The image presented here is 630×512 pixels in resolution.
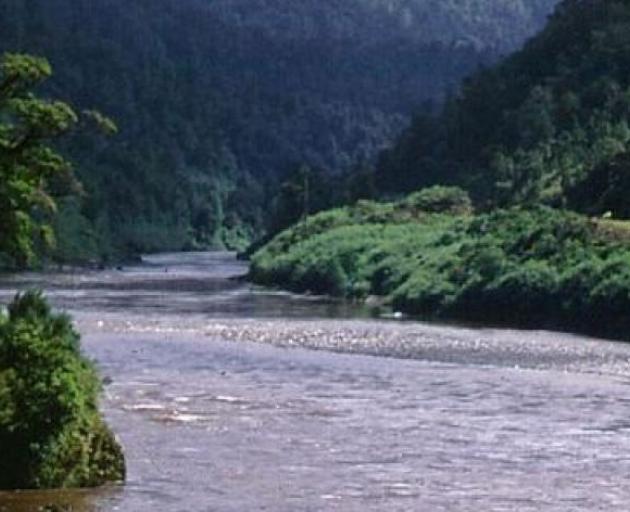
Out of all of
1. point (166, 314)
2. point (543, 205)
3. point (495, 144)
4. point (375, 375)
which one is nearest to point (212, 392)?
point (375, 375)

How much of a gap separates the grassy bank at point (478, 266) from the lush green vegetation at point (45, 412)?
2060 inches

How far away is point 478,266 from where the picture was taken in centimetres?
11019

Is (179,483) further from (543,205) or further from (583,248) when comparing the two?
(543,205)

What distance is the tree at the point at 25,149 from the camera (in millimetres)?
44531

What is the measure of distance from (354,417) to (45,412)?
1641 centimetres

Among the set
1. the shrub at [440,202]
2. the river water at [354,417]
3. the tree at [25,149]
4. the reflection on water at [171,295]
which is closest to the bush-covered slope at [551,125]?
the shrub at [440,202]

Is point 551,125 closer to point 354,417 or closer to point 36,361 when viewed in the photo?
point 354,417

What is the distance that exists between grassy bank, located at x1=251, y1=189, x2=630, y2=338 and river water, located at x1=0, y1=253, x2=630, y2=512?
6483mm

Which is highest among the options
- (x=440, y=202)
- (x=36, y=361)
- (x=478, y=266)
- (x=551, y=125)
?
(x=551, y=125)

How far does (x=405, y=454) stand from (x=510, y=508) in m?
7.48

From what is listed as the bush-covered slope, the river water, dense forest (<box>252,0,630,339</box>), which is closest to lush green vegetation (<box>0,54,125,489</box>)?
the river water

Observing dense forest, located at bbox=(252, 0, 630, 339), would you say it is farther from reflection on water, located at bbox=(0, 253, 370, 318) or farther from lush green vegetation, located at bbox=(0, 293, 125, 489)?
lush green vegetation, located at bbox=(0, 293, 125, 489)

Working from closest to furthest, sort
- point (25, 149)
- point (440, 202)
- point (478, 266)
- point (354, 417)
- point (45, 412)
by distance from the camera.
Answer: point (45, 412)
point (25, 149)
point (354, 417)
point (478, 266)
point (440, 202)

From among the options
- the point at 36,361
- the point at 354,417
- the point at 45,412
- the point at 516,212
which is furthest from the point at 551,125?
the point at 45,412
